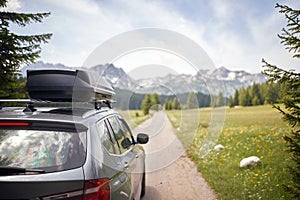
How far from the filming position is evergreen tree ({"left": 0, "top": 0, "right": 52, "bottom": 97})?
8.46m

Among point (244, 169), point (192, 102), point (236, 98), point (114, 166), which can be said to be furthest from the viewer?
point (236, 98)

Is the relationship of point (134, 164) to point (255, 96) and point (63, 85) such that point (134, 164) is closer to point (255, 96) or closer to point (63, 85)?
point (63, 85)

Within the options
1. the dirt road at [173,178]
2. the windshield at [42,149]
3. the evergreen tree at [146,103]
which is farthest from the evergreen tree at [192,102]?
the evergreen tree at [146,103]

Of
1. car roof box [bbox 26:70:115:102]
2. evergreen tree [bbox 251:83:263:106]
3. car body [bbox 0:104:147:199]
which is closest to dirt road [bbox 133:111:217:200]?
car roof box [bbox 26:70:115:102]

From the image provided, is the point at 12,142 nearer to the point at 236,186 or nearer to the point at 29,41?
the point at 236,186

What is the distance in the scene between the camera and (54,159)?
2473mm

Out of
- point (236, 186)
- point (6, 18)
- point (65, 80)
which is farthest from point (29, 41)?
point (236, 186)

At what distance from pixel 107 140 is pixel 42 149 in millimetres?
809

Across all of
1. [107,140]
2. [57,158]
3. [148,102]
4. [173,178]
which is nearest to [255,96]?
[148,102]

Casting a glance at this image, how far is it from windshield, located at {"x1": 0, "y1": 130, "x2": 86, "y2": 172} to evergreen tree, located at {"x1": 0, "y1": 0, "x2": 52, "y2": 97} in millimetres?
6550

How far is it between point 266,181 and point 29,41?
24.7 ft

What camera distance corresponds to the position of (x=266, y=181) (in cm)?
626

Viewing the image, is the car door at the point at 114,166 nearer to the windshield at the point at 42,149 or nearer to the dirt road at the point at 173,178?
the windshield at the point at 42,149

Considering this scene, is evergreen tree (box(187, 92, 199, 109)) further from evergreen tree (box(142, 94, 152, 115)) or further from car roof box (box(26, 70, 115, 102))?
evergreen tree (box(142, 94, 152, 115))
